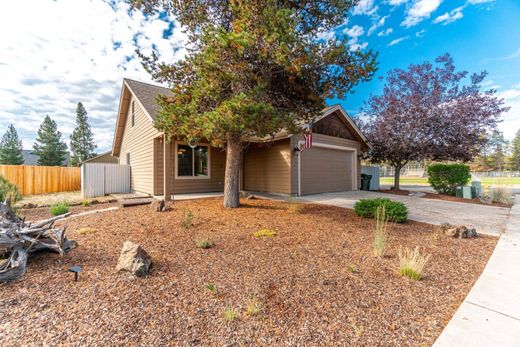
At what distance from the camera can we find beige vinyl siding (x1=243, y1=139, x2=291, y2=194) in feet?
32.1

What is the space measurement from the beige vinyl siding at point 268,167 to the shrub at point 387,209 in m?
4.11

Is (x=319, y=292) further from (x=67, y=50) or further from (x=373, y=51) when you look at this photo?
(x=67, y=50)

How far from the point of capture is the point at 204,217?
5.34 m

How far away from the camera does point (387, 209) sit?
5.30 m

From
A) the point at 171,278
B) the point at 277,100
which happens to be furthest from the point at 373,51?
the point at 171,278

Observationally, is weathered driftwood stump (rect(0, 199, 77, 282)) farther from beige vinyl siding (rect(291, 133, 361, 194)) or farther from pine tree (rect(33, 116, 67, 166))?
pine tree (rect(33, 116, 67, 166))

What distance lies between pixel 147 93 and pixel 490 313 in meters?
12.9

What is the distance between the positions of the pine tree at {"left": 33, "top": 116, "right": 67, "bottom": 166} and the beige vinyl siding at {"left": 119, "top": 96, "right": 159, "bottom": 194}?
26.3 metres

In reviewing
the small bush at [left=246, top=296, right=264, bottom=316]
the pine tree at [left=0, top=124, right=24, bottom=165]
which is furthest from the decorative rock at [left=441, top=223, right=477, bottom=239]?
the pine tree at [left=0, top=124, right=24, bottom=165]

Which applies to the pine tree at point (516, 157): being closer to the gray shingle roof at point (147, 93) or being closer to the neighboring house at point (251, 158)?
the neighboring house at point (251, 158)

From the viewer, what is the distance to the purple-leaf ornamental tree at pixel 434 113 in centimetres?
991

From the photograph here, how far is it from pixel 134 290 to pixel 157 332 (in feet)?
2.33

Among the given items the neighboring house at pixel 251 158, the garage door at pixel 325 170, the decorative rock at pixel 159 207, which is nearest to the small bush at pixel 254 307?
the decorative rock at pixel 159 207

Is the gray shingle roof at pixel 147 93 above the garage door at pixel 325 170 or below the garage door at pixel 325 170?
above
